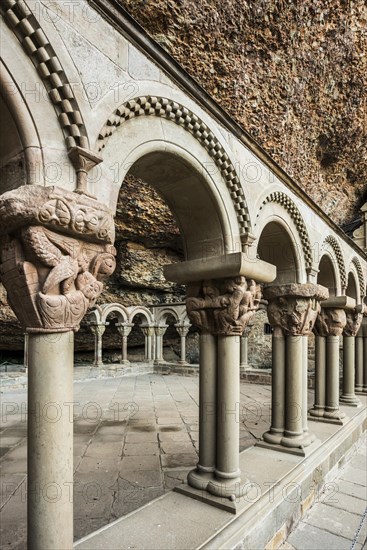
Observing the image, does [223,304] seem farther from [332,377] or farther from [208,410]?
[332,377]

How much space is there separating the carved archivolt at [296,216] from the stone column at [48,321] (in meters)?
1.87

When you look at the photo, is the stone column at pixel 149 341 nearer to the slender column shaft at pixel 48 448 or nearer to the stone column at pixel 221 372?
the stone column at pixel 221 372

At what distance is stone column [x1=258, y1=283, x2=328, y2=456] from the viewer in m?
3.54

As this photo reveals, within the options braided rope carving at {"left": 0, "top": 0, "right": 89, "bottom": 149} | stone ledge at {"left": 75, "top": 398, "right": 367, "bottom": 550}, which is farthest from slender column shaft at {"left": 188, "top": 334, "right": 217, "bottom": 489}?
braided rope carving at {"left": 0, "top": 0, "right": 89, "bottom": 149}

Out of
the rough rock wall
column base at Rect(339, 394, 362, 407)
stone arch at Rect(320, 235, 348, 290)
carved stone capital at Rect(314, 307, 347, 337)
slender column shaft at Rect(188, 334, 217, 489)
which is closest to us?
slender column shaft at Rect(188, 334, 217, 489)

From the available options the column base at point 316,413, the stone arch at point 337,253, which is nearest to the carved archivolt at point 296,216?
the stone arch at point 337,253

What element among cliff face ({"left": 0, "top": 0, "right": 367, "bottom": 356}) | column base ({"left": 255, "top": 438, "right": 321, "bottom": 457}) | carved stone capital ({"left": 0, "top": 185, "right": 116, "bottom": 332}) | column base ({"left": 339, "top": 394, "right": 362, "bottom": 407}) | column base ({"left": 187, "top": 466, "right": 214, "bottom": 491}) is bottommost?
column base ({"left": 339, "top": 394, "right": 362, "bottom": 407})

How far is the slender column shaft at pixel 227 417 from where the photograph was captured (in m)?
2.50

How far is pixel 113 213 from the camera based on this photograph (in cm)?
176

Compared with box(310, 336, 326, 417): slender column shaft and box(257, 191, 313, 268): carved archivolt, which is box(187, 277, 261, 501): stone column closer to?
box(257, 191, 313, 268): carved archivolt

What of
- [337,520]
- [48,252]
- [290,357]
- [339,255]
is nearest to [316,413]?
[290,357]

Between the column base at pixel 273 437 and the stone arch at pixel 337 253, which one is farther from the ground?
the stone arch at pixel 337 253

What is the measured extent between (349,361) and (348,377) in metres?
0.26

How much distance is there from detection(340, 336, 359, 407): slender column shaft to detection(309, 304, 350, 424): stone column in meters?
1.12
